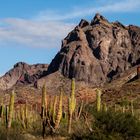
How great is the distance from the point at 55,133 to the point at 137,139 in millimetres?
9126

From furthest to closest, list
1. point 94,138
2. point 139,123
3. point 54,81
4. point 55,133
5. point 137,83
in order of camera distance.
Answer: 1. point 54,81
2. point 137,83
3. point 55,133
4. point 139,123
5. point 94,138

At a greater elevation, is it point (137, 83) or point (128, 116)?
point (137, 83)

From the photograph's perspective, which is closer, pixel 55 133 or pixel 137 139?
pixel 137 139

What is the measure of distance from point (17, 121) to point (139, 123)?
15.8 m

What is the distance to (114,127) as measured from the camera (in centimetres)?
2725

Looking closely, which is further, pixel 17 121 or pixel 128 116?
pixel 17 121

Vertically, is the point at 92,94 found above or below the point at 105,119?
above

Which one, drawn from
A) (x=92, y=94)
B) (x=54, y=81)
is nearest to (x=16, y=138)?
(x=92, y=94)

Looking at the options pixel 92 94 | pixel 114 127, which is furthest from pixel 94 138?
pixel 92 94

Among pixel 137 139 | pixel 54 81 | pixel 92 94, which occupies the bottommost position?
pixel 137 139

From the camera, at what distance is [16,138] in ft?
93.4

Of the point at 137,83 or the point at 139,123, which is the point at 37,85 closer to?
the point at 137,83

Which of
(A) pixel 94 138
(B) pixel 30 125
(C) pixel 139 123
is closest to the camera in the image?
(A) pixel 94 138

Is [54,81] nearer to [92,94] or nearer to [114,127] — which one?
[92,94]
